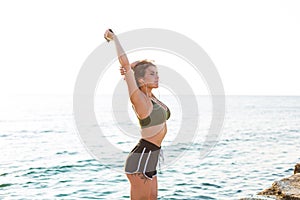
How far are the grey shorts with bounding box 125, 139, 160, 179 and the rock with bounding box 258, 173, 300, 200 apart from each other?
3.34 metres

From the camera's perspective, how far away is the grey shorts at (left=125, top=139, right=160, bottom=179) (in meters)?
4.91

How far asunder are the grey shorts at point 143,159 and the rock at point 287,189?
3.34m

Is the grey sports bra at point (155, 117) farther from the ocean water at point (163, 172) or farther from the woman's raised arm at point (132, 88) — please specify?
the ocean water at point (163, 172)

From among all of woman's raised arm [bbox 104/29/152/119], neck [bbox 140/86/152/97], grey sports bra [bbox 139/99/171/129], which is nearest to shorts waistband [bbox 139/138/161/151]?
grey sports bra [bbox 139/99/171/129]

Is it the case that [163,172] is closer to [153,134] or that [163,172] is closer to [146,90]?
[153,134]

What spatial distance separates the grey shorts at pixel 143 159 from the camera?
491 centimetres

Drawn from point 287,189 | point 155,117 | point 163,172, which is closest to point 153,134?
point 155,117

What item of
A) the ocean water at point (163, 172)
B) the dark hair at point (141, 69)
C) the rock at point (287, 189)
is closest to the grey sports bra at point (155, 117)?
the dark hair at point (141, 69)

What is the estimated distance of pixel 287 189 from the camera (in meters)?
7.37

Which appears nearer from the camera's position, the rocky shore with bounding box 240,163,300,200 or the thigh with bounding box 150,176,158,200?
the thigh with bounding box 150,176,158,200

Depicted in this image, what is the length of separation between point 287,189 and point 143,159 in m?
3.79

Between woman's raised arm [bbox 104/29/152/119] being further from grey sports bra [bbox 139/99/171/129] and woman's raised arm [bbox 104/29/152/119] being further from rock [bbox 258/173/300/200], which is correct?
rock [bbox 258/173/300/200]

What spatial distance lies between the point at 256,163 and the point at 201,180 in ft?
16.6

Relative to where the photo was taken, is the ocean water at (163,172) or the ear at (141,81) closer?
the ear at (141,81)
